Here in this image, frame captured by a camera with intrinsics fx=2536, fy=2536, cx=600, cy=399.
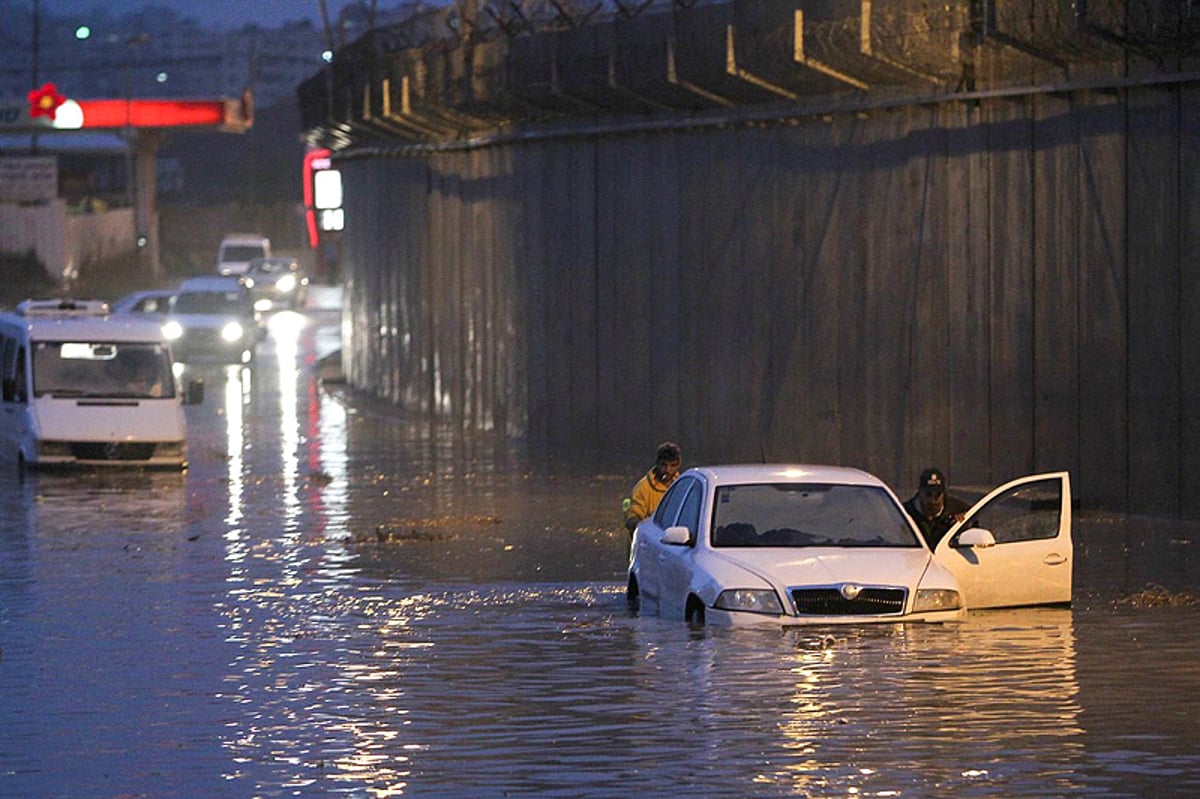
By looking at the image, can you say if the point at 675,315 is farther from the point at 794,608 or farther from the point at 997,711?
the point at 997,711

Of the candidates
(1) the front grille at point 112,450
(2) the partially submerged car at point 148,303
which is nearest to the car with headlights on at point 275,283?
(2) the partially submerged car at point 148,303

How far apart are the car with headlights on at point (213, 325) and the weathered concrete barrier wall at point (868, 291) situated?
1510cm

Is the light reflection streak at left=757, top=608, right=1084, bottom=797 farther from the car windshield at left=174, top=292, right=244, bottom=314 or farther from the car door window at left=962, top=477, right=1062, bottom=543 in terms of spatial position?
the car windshield at left=174, top=292, right=244, bottom=314

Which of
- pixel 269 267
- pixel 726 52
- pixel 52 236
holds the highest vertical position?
pixel 726 52

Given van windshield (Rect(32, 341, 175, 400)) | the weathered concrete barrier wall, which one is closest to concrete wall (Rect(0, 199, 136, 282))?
the weathered concrete barrier wall

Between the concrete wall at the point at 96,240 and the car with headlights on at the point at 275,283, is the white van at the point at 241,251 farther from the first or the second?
the car with headlights on at the point at 275,283

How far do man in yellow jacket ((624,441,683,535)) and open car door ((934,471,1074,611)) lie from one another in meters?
2.48

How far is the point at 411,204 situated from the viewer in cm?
4112

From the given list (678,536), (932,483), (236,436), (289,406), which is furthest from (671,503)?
(289,406)

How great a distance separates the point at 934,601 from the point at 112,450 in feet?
54.1

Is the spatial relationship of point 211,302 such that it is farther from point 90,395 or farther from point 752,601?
point 752,601

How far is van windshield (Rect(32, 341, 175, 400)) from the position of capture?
29.2 metres

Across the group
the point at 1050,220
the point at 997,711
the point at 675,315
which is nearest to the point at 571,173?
the point at 675,315

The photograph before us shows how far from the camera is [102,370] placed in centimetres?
2955
